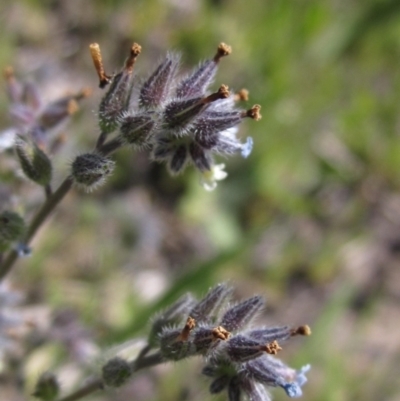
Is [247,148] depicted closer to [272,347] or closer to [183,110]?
[183,110]

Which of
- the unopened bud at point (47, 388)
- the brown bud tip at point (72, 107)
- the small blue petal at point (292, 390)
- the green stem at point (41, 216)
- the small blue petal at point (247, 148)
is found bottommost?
the unopened bud at point (47, 388)

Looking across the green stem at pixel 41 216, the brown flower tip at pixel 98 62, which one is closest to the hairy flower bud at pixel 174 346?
the green stem at pixel 41 216

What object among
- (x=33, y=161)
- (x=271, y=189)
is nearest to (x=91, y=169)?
(x=33, y=161)

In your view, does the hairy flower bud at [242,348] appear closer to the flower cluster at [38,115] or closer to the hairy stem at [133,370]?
the hairy stem at [133,370]

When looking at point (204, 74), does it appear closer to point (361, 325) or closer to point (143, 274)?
point (143, 274)

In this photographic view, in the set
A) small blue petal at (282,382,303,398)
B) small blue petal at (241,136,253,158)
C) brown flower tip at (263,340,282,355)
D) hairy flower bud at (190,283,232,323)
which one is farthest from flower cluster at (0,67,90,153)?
small blue petal at (282,382,303,398)

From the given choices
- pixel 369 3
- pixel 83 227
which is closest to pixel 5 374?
pixel 83 227
